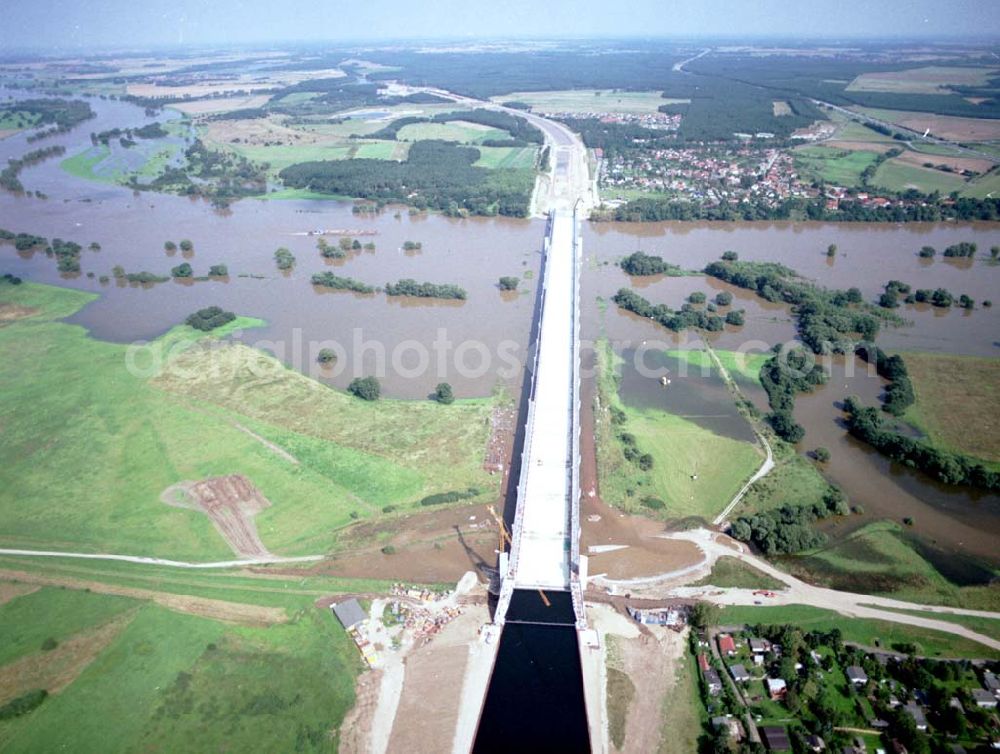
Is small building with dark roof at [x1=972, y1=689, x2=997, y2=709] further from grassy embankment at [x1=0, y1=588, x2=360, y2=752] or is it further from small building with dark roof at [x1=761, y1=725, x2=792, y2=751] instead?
grassy embankment at [x1=0, y1=588, x2=360, y2=752]

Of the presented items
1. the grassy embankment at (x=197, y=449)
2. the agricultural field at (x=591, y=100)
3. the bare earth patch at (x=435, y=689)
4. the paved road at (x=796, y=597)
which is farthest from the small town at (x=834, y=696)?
the agricultural field at (x=591, y=100)

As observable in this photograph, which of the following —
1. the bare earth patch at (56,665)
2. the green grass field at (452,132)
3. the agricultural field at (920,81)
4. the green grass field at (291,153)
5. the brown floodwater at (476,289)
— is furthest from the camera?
the agricultural field at (920,81)

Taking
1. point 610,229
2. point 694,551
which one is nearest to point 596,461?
point 694,551

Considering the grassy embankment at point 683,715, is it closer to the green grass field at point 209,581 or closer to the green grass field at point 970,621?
the green grass field at point 970,621

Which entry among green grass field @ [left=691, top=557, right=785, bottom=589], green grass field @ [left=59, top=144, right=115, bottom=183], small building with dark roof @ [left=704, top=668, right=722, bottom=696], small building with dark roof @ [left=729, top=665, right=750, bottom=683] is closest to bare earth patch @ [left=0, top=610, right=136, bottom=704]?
small building with dark roof @ [left=704, top=668, right=722, bottom=696]

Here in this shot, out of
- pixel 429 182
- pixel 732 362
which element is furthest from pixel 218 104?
pixel 732 362
